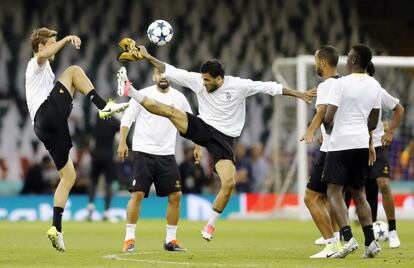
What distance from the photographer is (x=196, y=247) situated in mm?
13984

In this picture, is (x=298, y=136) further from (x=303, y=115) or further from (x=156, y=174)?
(x=156, y=174)

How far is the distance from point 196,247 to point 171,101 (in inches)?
73.4

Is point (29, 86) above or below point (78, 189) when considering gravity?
above

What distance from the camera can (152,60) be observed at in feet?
40.7

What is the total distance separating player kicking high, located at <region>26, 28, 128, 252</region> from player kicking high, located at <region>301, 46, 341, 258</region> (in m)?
2.17

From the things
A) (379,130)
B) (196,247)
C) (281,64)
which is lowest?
(196,247)

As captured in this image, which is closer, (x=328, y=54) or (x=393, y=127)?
(x=328, y=54)

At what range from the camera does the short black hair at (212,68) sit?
40.9ft

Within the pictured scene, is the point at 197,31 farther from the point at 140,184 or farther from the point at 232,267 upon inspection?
the point at 232,267

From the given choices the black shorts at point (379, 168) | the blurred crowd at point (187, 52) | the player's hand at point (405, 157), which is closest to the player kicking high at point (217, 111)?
the black shorts at point (379, 168)

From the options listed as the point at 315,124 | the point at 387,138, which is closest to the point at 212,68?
the point at 315,124

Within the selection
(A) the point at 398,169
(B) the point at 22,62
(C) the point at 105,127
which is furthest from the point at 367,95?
(B) the point at 22,62

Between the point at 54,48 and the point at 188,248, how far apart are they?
3.41m

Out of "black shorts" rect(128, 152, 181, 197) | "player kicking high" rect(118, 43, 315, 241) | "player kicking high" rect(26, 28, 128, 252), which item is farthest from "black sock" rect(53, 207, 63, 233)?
"player kicking high" rect(118, 43, 315, 241)
